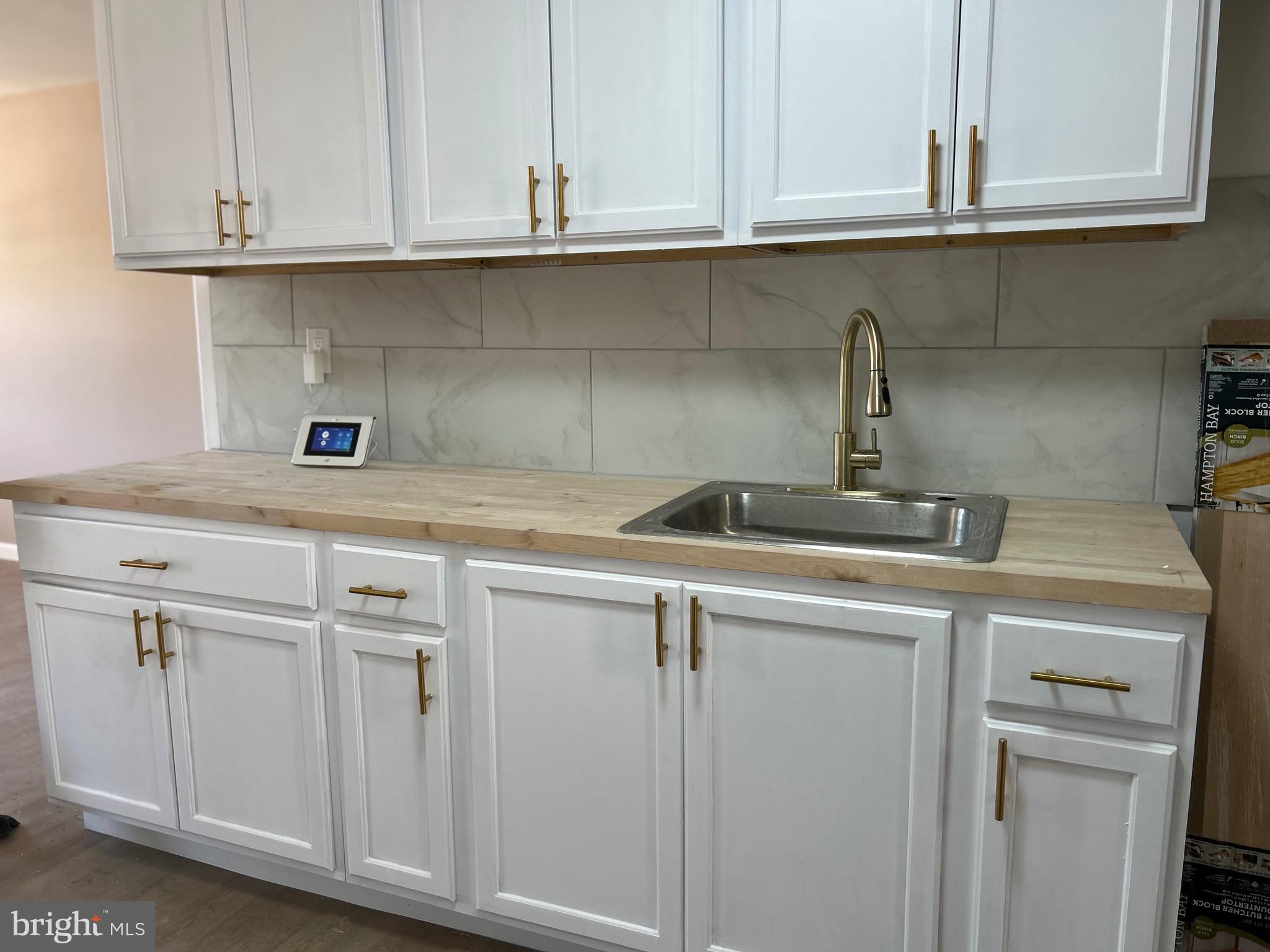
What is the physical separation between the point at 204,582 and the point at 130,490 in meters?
0.27

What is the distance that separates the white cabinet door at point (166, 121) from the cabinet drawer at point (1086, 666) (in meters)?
1.85

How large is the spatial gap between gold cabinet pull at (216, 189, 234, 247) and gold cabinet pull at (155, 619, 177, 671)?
85 cm

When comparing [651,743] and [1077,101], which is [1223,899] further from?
[1077,101]

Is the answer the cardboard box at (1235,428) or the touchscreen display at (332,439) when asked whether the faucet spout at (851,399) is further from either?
the touchscreen display at (332,439)

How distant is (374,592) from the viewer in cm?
178

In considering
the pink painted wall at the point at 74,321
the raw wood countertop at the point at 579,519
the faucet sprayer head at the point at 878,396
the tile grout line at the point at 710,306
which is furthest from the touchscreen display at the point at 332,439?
the pink painted wall at the point at 74,321

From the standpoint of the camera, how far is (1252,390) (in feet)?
5.33

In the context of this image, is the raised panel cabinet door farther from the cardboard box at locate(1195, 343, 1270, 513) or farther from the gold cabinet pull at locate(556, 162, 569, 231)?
the cardboard box at locate(1195, 343, 1270, 513)

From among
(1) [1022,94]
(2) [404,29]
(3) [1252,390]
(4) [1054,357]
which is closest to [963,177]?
(1) [1022,94]

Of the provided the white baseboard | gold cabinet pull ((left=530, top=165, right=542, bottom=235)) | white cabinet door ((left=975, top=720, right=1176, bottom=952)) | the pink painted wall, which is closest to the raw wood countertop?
white cabinet door ((left=975, top=720, right=1176, bottom=952))

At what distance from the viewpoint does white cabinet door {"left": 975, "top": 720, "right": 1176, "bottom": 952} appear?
132 centimetres

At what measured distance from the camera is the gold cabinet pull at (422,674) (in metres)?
1.76

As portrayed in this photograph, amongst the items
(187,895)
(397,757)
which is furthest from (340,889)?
(397,757)

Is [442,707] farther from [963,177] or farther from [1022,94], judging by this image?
[1022,94]
